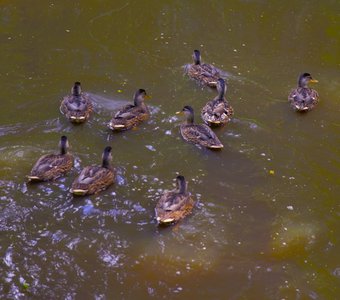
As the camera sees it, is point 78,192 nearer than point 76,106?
Yes

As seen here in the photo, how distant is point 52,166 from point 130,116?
1638mm

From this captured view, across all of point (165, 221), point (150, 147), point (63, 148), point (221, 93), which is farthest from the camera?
point (221, 93)

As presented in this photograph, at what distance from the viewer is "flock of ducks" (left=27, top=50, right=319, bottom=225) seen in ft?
23.9

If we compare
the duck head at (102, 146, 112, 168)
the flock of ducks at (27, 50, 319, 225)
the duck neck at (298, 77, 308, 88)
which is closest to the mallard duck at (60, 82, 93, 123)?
the flock of ducks at (27, 50, 319, 225)

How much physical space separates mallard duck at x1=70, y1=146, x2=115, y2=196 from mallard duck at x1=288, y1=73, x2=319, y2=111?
11.6ft

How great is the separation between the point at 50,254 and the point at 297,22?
8.52 m

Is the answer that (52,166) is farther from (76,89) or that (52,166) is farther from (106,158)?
(76,89)

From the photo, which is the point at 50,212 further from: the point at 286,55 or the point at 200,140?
the point at 286,55

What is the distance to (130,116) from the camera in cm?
877

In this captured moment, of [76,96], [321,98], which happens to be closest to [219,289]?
[76,96]

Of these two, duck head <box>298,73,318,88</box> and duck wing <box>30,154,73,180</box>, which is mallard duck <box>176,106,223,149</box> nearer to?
duck wing <box>30,154,73,180</box>

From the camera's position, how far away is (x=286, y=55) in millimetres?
11391

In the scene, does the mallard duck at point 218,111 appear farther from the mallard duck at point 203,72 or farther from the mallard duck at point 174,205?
the mallard duck at point 174,205

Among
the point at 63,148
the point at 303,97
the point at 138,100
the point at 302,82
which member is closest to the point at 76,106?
the point at 138,100
